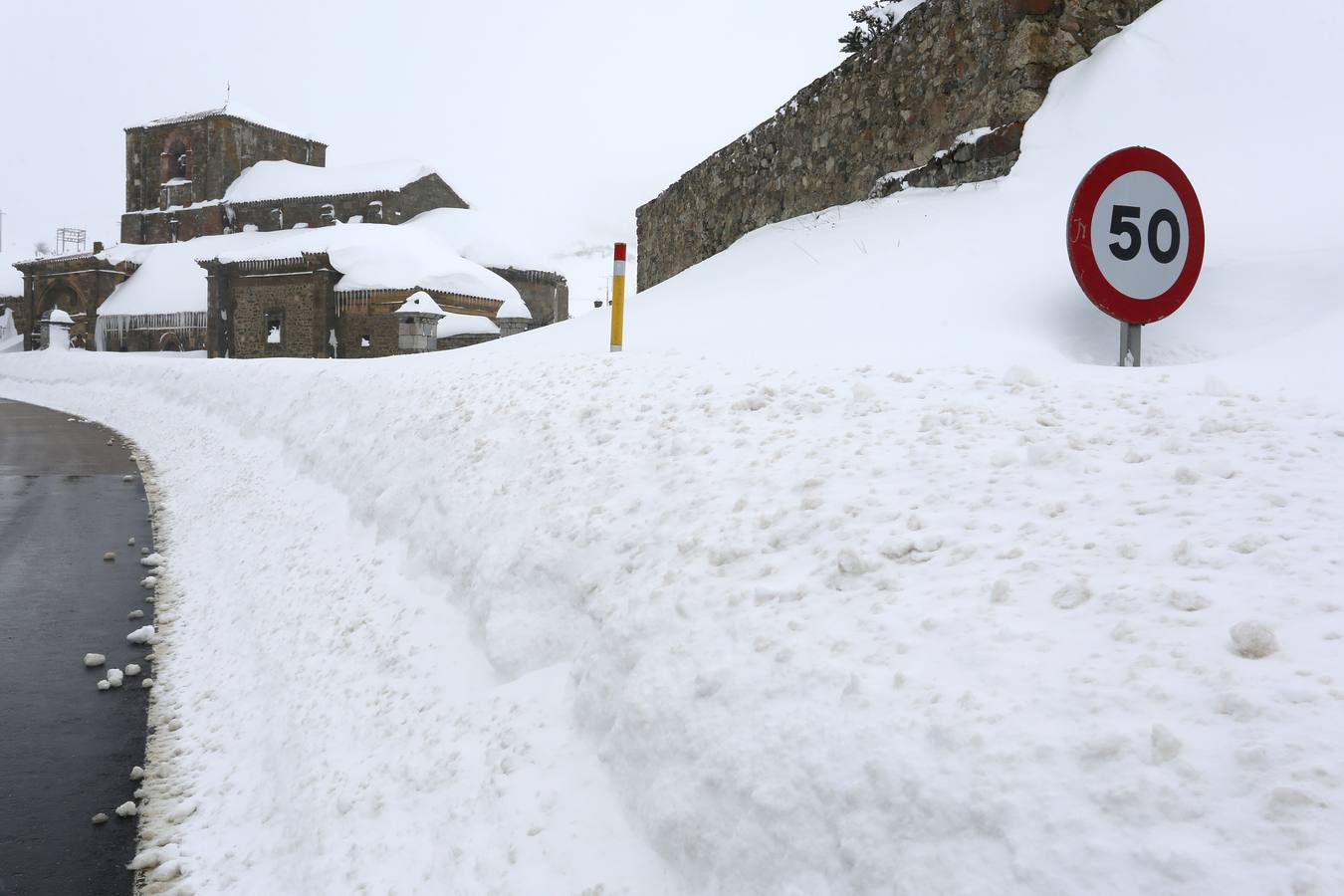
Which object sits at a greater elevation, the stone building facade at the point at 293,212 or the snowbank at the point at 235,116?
the snowbank at the point at 235,116

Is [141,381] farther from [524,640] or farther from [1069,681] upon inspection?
[1069,681]

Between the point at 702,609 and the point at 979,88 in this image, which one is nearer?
the point at 702,609

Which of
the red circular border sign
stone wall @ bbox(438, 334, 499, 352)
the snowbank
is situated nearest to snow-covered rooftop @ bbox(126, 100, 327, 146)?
the snowbank

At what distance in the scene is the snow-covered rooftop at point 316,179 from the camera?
148ft

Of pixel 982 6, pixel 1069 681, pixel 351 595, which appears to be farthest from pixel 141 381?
pixel 1069 681

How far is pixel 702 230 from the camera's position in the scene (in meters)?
14.0

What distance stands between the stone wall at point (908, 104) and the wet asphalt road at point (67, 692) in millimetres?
8359

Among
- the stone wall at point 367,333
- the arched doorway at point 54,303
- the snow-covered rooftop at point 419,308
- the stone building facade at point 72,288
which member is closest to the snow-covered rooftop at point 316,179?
the stone building facade at point 72,288

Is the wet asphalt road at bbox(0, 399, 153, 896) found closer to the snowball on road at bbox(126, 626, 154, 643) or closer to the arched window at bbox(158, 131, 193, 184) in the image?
the snowball on road at bbox(126, 626, 154, 643)

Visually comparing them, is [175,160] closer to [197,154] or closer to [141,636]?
[197,154]

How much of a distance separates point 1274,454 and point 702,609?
2.19m

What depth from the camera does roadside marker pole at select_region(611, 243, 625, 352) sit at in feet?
24.1

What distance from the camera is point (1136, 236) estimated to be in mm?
4711

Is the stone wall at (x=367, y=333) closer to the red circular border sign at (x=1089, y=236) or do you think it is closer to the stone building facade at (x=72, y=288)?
the stone building facade at (x=72, y=288)
